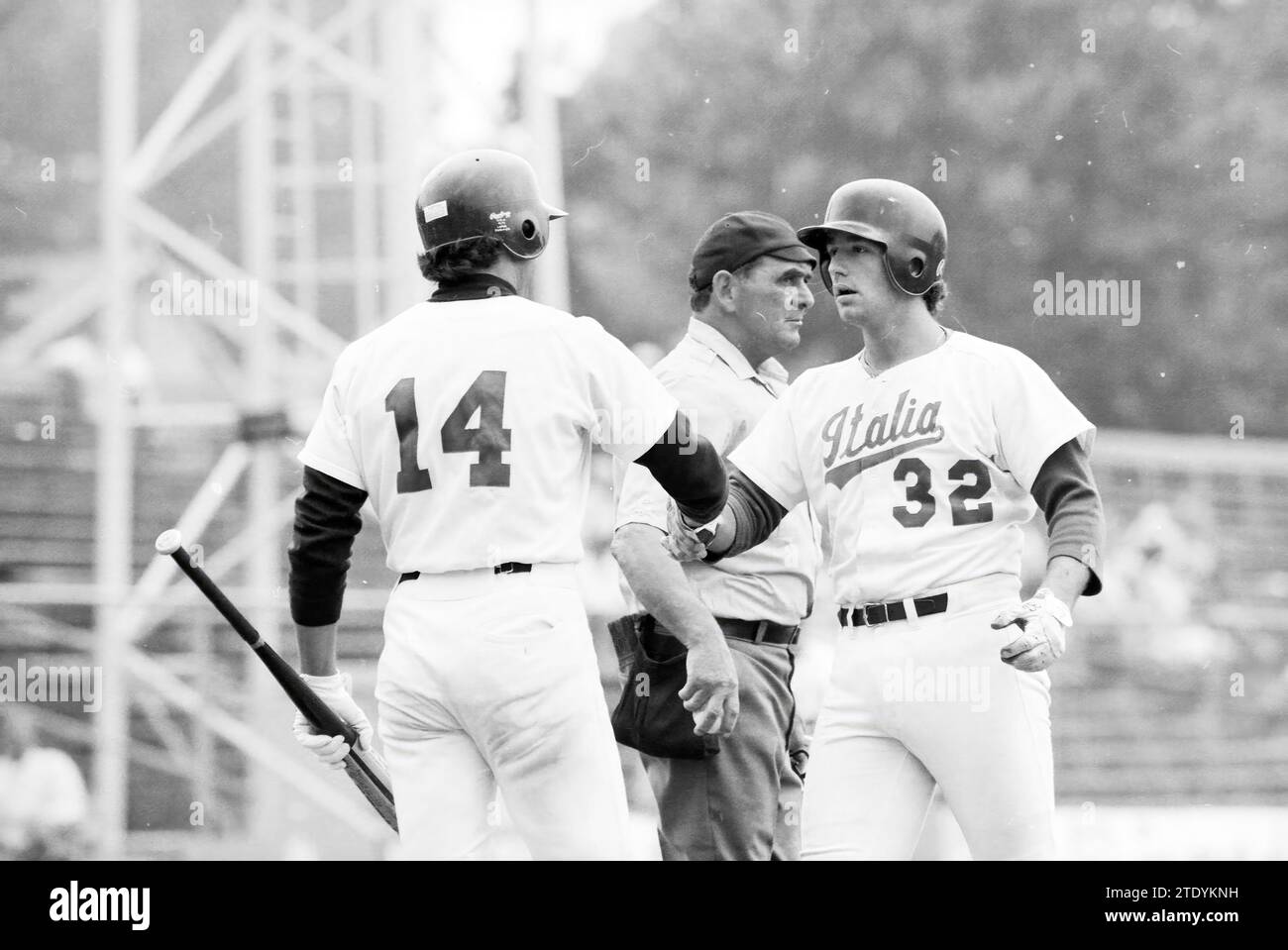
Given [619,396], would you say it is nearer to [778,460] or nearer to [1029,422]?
[778,460]

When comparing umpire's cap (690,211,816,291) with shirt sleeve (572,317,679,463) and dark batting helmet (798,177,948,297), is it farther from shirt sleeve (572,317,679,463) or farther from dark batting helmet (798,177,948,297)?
shirt sleeve (572,317,679,463)

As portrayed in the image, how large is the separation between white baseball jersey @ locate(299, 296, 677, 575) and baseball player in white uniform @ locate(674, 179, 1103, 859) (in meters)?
0.49

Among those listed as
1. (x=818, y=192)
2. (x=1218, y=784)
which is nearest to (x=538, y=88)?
(x=1218, y=784)

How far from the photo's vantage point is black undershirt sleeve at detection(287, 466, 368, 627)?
370 centimetres

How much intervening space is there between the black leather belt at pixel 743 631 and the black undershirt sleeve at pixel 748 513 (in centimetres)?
26

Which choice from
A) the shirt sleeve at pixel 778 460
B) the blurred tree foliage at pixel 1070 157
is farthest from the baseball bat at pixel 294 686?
the blurred tree foliage at pixel 1070 157

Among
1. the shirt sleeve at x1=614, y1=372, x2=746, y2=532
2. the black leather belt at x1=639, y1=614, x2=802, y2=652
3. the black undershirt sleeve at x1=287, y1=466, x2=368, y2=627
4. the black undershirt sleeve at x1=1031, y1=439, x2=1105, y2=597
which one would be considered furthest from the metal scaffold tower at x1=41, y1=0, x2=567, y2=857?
the black undershirt sleeve at x1=1031, y1=439, x2=1105, y2=597

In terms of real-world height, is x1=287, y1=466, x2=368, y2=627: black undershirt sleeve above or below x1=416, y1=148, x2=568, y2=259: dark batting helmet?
below

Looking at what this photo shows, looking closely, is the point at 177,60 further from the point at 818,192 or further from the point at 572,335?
the point at 572,335

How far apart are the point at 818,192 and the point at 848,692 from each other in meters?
13.6

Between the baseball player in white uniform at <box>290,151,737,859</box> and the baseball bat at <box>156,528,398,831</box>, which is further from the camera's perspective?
the baseball bat at <box>156,528,398,831</box>

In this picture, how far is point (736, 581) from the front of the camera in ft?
14.3

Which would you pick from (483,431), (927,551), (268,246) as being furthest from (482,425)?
(268,246)

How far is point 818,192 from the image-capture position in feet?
55.8
